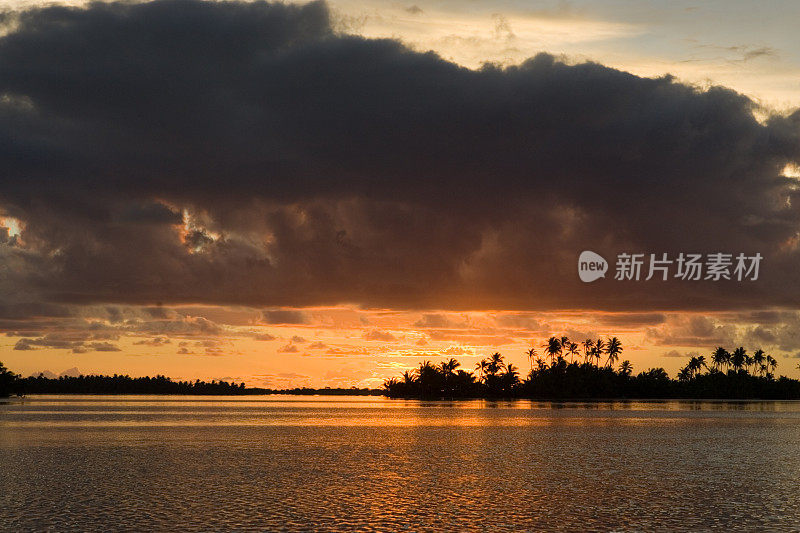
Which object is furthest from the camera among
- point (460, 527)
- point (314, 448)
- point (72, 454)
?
point (314, 448)

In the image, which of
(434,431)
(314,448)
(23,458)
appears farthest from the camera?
(434,431)

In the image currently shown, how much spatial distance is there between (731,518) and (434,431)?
217 feet

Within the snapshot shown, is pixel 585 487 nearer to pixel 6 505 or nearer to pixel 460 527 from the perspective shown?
pixel 460 527

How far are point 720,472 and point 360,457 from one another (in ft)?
82.8

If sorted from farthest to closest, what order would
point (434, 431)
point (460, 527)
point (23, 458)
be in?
point (434, 431)
point (23, 458)
point (460, 527)

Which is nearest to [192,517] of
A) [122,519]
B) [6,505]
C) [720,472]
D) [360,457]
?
[122,519]

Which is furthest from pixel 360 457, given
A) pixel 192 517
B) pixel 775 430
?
pixel 775 430

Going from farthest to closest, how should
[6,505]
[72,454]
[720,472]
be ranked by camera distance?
[72,454], [720,472], [6,505]

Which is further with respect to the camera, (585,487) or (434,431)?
(434,431)

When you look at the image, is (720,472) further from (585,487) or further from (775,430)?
(775,430)

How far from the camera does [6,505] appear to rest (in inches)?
1495

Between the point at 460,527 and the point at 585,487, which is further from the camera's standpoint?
the point at 585,487

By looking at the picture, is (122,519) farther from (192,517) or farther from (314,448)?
(314,448)

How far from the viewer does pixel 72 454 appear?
A: 65000mm
